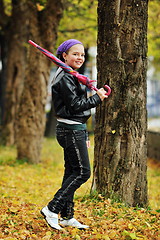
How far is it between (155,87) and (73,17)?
32.8 metres

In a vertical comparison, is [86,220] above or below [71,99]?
below

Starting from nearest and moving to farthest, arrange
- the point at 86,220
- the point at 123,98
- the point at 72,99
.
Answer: the point at 72,99 → the point at 86,220 → the point at 123,98

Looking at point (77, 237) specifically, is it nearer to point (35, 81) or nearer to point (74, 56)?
point (74, 56)

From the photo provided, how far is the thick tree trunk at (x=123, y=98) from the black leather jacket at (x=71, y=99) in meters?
0.83

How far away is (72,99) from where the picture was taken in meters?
3.77

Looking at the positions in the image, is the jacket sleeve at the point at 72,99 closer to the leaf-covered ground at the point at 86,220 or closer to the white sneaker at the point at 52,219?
the white sneaker at the point at 52,219

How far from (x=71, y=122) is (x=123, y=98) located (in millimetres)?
1088

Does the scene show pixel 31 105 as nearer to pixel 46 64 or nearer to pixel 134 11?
pixel 46 64

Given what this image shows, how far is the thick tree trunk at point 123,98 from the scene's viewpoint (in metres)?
4.70

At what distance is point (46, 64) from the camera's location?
387 inches

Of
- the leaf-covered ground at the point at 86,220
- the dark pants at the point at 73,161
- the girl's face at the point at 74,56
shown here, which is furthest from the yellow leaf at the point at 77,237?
the girl's face at the point at 74,56

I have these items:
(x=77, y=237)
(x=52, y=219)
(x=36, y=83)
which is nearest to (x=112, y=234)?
(x=77, y=237)

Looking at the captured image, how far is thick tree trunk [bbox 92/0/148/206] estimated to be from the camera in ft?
15.4

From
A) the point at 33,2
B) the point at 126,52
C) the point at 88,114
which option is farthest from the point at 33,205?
the point at 33,2
